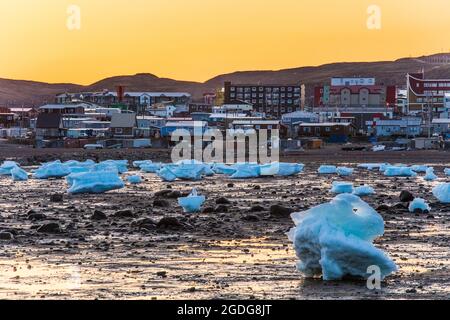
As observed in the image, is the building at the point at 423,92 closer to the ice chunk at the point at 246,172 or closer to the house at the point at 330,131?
the house at the point at 330,131

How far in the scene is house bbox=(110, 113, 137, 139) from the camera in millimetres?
77750

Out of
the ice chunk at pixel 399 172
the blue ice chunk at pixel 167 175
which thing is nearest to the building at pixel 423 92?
the ice chunk at pixel 399 172

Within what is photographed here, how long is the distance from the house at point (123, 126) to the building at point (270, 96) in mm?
50249

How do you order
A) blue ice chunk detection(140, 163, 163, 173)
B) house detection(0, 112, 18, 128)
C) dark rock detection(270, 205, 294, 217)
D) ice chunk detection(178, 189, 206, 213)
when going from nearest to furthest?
dark rock detection(270, 205, 294, 217), ice chunk detection(178, 189, 206, 213), blue ice chunk detection(140, 163, 163, 173), house detection(0, 112, 18, 128)

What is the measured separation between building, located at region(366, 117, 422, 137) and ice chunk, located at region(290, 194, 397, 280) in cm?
6866

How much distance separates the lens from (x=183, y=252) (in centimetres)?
1383

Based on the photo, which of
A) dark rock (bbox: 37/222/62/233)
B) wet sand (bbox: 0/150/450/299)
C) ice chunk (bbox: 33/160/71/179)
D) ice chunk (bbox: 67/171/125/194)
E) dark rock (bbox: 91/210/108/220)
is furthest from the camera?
ice chunk (bbox: 33/160/71/179)

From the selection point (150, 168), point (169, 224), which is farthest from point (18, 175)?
point (169, 224)

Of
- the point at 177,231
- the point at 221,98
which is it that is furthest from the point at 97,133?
the point at 177,231

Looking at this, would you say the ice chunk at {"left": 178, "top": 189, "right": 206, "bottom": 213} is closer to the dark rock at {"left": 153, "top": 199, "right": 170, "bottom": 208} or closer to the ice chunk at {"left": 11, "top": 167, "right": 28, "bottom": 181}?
the dark rock at {"left": 153, "top": 199, "right": 170, "bottom": 208}

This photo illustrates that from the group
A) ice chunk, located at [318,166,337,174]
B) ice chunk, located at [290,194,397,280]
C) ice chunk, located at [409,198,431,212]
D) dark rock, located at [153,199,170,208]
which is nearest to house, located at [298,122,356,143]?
ice chunk, located at [318,166,337,174]

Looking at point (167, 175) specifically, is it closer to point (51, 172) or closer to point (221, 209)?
point (51, 172)

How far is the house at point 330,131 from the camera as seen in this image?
2953 inches

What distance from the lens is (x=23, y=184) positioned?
98.9 feet
